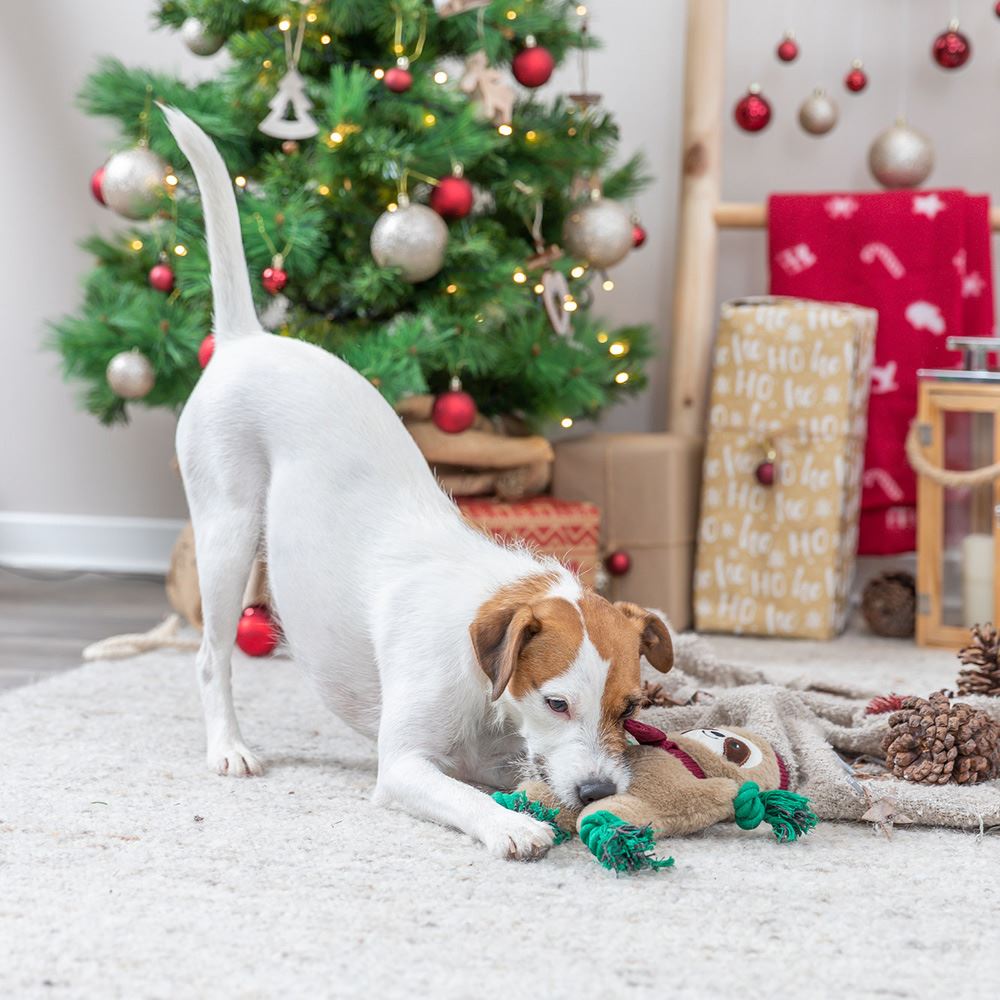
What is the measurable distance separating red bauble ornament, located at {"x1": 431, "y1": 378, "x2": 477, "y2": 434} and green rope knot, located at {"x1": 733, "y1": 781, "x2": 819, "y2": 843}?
4.32ft

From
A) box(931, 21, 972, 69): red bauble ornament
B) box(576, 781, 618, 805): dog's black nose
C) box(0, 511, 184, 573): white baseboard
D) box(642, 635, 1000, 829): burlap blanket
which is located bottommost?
box(0, 511, 184, 573): white baseboard

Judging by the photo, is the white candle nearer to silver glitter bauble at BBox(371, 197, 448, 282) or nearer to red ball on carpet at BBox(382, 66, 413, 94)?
silver glitter bauble at BBox(371, 197, 448, 282)

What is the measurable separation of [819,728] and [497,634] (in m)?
0.65

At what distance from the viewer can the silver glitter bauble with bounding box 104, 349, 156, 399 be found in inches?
109

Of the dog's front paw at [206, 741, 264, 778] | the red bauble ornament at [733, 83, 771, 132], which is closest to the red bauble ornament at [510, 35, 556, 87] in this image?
the red bauble ornament at [733, 83, 771, 132]

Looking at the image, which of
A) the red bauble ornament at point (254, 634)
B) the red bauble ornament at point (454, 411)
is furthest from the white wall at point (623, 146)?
the red bauble ornament at point (254, 634)

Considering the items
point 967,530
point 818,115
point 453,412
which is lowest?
point 967,530

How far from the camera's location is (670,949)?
4.19 ft

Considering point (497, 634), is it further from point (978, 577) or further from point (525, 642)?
point (978, 577)

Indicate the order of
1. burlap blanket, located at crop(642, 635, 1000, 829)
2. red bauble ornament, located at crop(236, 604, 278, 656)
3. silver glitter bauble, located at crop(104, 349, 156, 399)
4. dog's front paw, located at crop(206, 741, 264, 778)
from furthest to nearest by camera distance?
1. silver glitter bauble, located at crop(104, 349, 156, 399)
2. red bauble ornament, located at crop(236, 604, 278, 656)
3. dog's front paw, located at crop(206, 741, 264, 778)
4. burlap blanket, located at crop(642, 635, 1000, 829)

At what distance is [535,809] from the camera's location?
1576 millimetres

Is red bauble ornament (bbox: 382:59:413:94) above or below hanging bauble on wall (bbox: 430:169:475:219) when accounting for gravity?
above

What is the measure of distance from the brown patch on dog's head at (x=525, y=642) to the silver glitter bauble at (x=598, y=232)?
5.04 ft

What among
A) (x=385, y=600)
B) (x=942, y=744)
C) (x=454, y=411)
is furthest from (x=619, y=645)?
(x=454, y=411)
